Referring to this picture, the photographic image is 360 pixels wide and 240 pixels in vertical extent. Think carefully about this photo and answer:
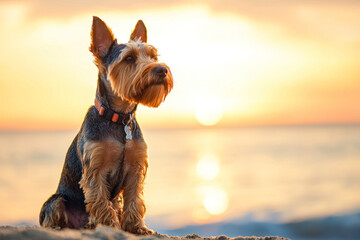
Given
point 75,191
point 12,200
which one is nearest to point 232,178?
point 12,200

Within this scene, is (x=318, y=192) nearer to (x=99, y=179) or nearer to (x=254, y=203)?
(x=254, y=203)

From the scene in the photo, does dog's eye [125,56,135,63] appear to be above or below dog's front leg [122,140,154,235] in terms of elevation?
above

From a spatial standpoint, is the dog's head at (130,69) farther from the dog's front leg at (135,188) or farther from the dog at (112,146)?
the dog's front leg at (135,188)

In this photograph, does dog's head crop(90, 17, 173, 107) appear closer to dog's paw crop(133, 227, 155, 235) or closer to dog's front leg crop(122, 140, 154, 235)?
dog's front leg crop(122, 140, 154, 235)

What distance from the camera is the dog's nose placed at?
19.5ft

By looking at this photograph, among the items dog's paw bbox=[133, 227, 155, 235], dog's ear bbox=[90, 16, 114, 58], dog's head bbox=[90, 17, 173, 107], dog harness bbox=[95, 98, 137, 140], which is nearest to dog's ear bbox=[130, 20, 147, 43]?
dog's head bbox=[90, 17, 173, 107]

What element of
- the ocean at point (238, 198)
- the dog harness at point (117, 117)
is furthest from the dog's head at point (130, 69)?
the ocean at point (238, 198)

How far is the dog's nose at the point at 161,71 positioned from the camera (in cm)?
595

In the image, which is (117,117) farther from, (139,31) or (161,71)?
(139,31)

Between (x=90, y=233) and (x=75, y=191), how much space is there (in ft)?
7.54

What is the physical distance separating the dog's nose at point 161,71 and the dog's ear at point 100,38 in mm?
875

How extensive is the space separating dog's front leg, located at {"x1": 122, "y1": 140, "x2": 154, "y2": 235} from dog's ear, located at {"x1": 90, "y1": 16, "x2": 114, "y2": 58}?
139cm

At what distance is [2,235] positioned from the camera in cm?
387

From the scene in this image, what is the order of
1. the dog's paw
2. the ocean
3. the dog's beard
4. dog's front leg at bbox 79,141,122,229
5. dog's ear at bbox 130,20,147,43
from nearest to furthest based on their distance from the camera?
dog's front leg at bbox 79,141,122,229, the dog's beard, the dog's paw, dog's ear at bbox 130,20,147,43, the ocean
